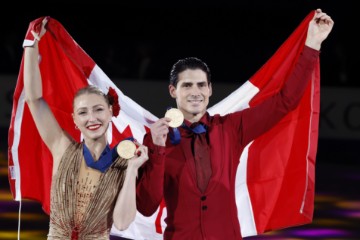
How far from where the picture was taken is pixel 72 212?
12.1 feet

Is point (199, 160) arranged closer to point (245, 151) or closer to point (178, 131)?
point (178, 131)

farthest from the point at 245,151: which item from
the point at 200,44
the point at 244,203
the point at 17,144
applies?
the point at 200,44

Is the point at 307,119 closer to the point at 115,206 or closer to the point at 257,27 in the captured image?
the point at 115,206

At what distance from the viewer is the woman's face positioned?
363 cm

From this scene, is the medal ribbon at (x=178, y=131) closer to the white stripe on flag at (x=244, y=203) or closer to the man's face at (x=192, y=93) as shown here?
the man's face at (x=192, y=93)

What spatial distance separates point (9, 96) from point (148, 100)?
181 centimetres

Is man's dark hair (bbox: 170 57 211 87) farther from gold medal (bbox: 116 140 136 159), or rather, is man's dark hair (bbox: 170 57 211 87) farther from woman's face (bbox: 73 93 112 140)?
gold medal (bbox: 116 140 136 159)

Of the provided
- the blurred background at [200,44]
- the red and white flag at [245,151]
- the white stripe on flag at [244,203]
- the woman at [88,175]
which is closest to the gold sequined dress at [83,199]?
the woman at [88,175]

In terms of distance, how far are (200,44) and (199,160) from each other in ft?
30.7

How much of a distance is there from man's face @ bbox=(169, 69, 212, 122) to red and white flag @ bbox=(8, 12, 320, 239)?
2.22 feet

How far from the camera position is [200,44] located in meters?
13.1

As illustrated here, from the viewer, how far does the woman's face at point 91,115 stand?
3627mm

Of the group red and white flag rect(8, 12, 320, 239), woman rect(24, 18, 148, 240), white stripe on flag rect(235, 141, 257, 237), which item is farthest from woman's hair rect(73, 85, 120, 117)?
white stripe on flag rect(235, 141, 257, 237)

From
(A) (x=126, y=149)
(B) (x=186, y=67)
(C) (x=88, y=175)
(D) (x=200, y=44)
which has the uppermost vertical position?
(D) (x=200, y=44)
